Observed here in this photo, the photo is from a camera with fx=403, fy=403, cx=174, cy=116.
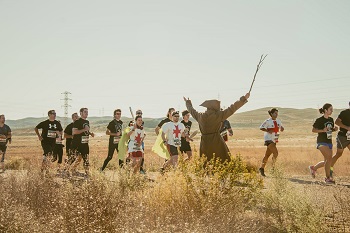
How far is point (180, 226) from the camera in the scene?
5.37 metres

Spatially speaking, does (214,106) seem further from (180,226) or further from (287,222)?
(180,226)

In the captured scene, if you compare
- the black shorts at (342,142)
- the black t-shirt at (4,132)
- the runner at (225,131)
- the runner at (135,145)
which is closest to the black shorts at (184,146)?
the runner at (225,131)

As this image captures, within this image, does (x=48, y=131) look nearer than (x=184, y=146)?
Yes

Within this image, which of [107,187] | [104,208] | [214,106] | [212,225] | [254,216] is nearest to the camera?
[212,225]

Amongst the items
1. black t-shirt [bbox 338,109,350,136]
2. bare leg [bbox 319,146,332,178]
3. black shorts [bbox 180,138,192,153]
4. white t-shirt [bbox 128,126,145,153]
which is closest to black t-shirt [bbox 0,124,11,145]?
white t-shirt [bbox 128,126,145,153]

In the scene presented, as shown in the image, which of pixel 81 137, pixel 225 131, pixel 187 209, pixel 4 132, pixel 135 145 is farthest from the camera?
pixel 4 132

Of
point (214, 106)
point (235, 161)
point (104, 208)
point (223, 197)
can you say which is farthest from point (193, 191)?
point (214, 106)

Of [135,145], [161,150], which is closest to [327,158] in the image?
[161,150]

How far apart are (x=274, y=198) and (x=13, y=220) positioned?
4.21 metres

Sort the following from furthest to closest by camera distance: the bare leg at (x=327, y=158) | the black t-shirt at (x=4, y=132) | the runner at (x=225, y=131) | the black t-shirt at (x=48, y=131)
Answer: the black t-shirt at (x=4, y=132) < the runner at (x=225, y=131) < the black t-shirt at (x=48, y=131) < the bare leg at (x=327, y=158)

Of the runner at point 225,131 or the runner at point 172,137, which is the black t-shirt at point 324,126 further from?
the runner at point 172,137

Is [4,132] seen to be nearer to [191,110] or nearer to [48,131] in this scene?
[48,131]

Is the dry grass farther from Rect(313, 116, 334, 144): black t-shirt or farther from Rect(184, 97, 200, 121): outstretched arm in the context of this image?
Rect(313, 116, 334, 144): black t-shirt

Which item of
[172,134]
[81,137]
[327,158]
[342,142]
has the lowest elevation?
[327,158]
